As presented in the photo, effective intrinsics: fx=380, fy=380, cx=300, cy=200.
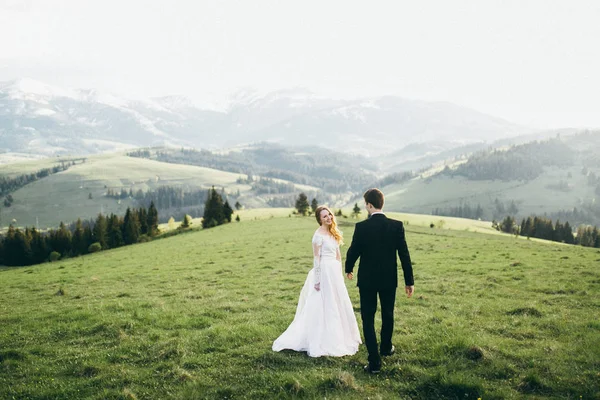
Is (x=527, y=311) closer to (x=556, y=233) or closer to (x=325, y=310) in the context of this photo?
(x=325, y=310)

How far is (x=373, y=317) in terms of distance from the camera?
10.8 metres

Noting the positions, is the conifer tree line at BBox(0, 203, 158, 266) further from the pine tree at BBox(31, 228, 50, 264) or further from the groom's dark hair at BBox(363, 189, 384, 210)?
the groom's dark hair at BBox(363, 189, 384, 210)

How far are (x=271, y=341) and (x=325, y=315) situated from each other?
2.17 meters

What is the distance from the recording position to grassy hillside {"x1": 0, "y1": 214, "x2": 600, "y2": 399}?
9.55 metres

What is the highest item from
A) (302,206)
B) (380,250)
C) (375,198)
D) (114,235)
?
(375,198)

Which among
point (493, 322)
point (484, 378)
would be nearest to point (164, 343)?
point (484, 378)

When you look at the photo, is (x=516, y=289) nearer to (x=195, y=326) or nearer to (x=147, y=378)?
(x=195, y=326)

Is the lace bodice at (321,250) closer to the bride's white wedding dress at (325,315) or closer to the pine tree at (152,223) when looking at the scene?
the bride's white wedding dress at (325,315)

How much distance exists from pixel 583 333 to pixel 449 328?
13.6ft

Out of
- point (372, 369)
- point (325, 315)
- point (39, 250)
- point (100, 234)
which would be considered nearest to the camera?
point (372, 369)

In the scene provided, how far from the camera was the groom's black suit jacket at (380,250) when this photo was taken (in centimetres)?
1074

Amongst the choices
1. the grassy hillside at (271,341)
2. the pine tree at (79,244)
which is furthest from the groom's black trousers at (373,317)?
the pine tree at (79,244)

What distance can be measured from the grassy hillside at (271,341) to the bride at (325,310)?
1.77ft

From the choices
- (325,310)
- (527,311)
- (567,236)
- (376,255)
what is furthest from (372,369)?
(567,236)
